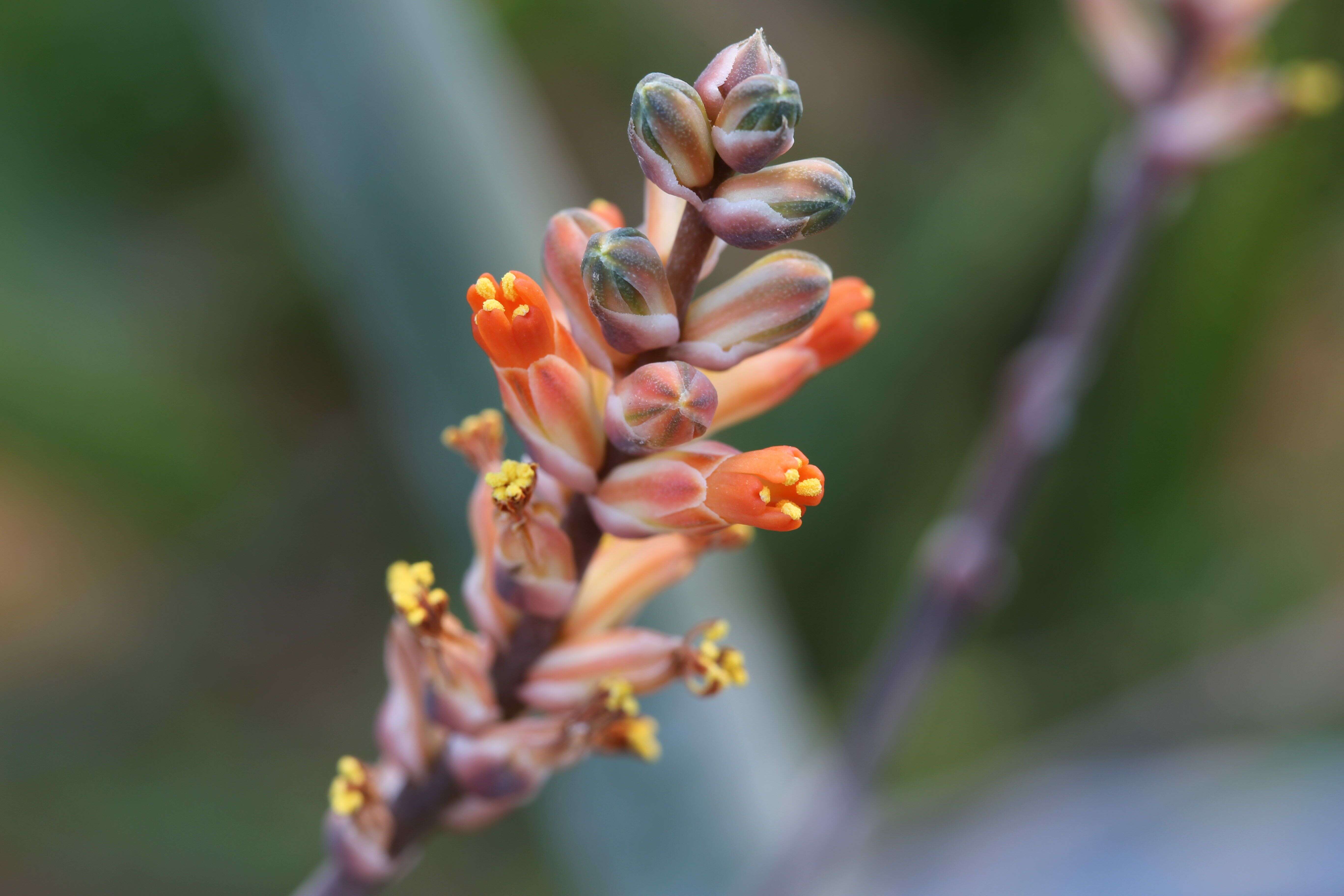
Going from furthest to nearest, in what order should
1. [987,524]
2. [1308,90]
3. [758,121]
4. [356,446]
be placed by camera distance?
[356,446], [987,524], [1308,90], [758,121]

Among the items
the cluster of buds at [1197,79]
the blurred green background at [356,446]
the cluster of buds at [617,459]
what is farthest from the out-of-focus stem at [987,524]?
the cluster of buds at [617,459]

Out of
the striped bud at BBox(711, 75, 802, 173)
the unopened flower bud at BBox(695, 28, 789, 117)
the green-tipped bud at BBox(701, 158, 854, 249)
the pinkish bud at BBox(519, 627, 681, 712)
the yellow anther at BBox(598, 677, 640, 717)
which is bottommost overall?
the yellow anther at BBox(598, 677, 640, 717)

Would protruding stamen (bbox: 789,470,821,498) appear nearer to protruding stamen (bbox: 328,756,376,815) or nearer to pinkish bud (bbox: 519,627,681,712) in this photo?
pinkish bud (bbox: 519,627,681,712)

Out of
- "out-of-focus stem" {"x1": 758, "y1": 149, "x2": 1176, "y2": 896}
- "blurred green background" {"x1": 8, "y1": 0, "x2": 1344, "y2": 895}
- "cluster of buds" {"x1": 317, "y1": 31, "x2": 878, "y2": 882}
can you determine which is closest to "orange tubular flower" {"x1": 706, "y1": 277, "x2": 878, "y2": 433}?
"cluster of buds" {"x1": 317, "y1": 31, "x2": 878, "y2": 882}

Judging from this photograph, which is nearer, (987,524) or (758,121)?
(758,121)

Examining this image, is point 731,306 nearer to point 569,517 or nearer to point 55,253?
point 569,517

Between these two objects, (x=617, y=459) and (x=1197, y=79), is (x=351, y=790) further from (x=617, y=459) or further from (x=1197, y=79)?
(x=1197, y=79)

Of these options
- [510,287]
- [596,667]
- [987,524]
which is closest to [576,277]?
[510,287]
